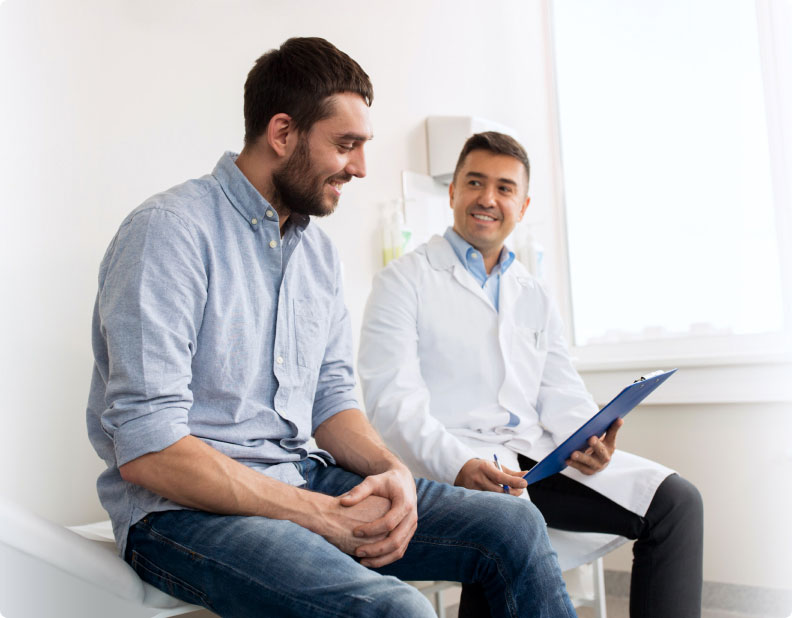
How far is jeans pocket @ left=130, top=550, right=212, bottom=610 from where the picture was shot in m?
0.89

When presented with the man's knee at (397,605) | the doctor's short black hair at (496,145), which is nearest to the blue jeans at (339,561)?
the man's knee at (397,605)

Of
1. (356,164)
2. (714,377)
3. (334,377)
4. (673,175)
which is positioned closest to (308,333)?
(334,377)

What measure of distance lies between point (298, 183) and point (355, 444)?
44 centimetres

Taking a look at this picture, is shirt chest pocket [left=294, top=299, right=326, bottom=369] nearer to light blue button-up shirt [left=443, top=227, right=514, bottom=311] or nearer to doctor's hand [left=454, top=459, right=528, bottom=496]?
doctor's hand [left=454, top=459, right=528, bottom=496]

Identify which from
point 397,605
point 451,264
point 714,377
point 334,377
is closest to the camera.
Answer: point 397,605

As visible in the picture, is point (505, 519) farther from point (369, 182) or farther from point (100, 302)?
point (369, 182)

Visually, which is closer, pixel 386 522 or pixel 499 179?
pixel 386 522

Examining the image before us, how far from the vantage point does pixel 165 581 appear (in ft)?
3.03

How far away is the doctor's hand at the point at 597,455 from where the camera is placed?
56.0 inches

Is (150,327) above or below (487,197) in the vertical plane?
below

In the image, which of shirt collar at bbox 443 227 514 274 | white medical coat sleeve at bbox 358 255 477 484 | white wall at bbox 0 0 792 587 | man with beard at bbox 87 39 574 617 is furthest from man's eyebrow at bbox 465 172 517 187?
man with beard at bbox 87 39 574 617

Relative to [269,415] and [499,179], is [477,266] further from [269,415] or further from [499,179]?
[269,415]

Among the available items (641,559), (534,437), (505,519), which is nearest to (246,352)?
(505,519)

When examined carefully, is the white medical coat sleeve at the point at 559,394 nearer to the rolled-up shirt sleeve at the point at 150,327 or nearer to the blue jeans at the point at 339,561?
the blue jeans at the point at 339,561
